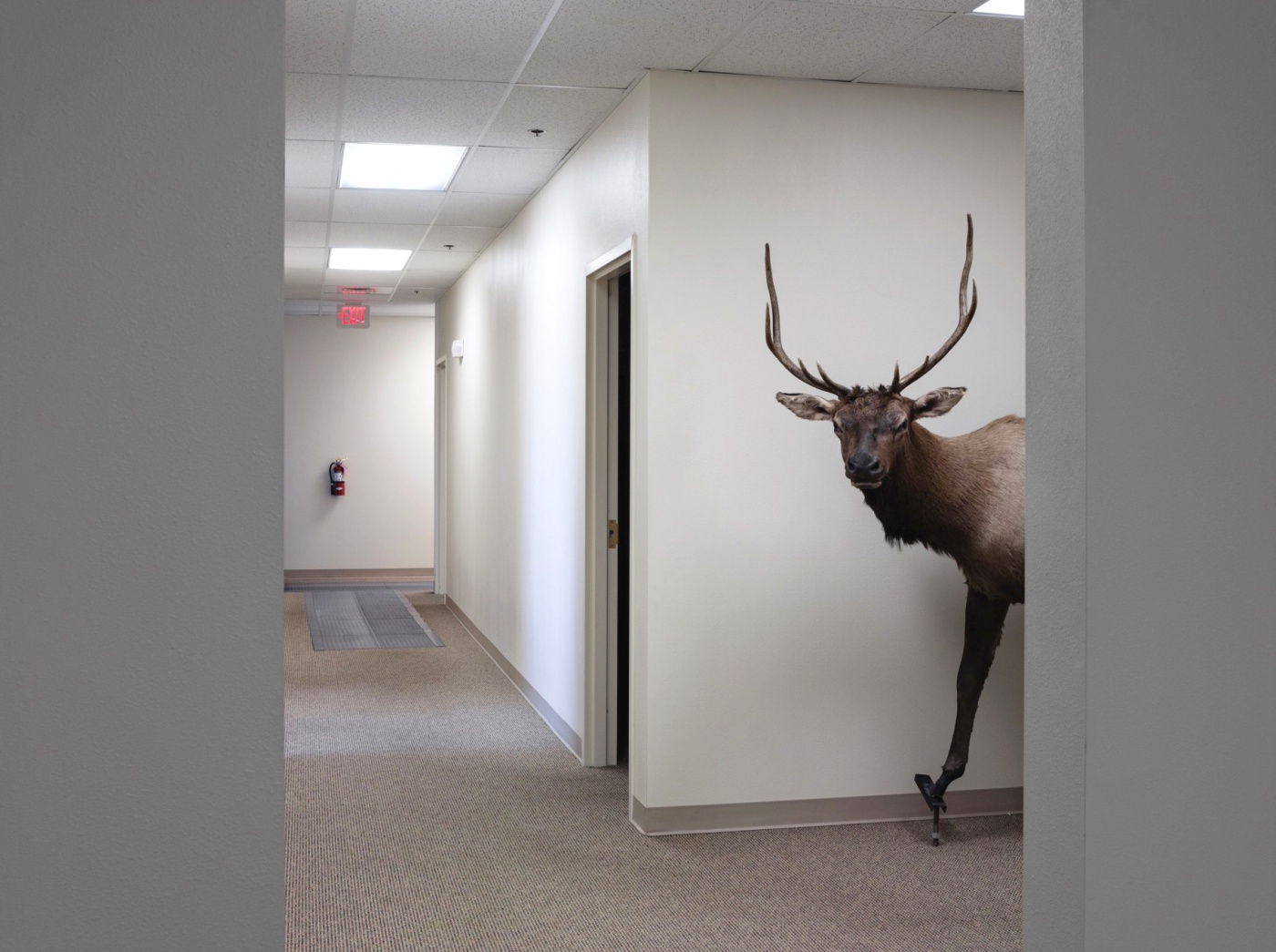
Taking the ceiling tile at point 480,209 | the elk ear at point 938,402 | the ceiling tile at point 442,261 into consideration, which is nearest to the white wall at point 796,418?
the elk ear at point 938,402

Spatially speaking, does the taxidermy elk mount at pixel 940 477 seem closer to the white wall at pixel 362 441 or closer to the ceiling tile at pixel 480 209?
the ceiling tile at pixel 480 209

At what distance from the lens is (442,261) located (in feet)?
28.7

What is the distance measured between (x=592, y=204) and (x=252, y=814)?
396 cm

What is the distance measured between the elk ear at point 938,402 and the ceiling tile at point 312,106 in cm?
236

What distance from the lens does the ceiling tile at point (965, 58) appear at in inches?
148

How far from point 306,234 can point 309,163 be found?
2.02 meters

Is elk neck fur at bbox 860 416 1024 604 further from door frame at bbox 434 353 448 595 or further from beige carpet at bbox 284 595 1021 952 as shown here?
door frame at bbox 434 353 448 595

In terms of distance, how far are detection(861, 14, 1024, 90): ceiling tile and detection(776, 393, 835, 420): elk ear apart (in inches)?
46.5

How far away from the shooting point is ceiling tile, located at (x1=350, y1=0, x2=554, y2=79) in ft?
11.9

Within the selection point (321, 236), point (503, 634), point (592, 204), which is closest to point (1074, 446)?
A: point (592, 204)

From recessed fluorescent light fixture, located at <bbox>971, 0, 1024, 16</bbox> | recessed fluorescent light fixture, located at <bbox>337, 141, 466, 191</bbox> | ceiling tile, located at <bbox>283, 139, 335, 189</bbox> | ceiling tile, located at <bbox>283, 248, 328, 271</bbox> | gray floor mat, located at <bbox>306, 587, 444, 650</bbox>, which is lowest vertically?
gray floor mat, located at <bbox>306, 587, 444, 650</bbox>

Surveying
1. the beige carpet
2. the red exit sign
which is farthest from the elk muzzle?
the red exit sign

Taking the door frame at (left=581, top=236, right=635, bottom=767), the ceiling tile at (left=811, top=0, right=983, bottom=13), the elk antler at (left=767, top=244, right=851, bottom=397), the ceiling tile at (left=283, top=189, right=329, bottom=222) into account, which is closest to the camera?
the ceiling tile at (left=811, top=0, right=983, bottom=13)

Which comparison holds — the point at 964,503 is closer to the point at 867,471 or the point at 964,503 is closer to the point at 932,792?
the point at 867,471
